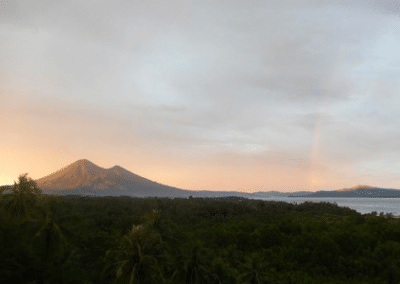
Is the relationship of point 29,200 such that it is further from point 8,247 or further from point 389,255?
point 389,255

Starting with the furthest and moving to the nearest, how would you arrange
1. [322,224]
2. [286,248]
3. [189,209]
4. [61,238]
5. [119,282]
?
[189,209] < [322,224] < [286,248] < [61,238] < [119,282]

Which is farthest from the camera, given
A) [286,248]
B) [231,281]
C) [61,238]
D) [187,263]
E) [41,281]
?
[286,248]

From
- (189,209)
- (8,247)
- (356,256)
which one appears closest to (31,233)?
(8,247)

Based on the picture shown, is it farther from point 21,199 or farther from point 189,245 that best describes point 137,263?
point 189,245

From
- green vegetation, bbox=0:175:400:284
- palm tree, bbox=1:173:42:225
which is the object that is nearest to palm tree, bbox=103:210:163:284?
green vegetation, bbox=0:175:400:284

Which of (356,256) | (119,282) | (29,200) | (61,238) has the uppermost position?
(29,200)

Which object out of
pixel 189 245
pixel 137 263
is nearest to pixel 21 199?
pixel 137 263

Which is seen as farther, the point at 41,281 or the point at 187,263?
the point at 41,281
